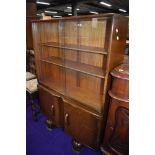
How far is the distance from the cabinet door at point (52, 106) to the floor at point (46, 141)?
0.19m

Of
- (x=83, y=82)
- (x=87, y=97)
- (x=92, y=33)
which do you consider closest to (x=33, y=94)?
(x=83, y=82)

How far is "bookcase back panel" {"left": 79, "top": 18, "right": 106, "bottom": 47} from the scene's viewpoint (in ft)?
5.65

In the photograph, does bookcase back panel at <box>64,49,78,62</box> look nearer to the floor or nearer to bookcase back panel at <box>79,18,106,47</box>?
bookcase back panel at <box>79,18,106,47</box>

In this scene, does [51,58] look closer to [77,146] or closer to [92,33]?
[92,33]

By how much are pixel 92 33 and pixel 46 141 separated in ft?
5.16

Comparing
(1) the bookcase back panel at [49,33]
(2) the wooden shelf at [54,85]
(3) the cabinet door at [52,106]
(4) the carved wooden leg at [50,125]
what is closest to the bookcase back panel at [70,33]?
(1) the bookcase back panel at [49,33]

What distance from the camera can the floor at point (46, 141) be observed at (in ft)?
6.47

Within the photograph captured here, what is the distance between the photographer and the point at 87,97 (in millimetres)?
1892

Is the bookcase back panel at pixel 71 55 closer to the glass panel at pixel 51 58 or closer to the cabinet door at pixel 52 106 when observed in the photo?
the glass panel at pixel 51 58
